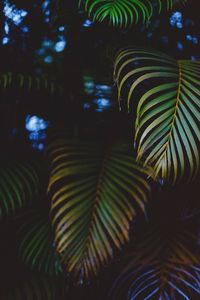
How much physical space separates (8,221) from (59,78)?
22.1 inches

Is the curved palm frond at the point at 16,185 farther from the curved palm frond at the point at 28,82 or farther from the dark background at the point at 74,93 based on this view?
the curved palm frond at the point at 28,82

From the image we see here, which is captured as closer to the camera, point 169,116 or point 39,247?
point 169,116

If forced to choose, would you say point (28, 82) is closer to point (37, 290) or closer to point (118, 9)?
point (118, 9)

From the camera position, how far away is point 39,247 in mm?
1271

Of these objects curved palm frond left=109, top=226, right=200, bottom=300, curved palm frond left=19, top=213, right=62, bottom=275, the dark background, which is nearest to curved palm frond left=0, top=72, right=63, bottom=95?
the dark background

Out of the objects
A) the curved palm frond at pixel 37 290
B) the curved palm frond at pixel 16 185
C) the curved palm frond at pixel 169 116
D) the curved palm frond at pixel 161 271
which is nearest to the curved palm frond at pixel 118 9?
the curved palm frond at pixel 169 116

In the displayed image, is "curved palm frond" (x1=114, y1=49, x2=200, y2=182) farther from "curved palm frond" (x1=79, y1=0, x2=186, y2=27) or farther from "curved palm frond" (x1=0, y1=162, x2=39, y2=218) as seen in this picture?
"curved palm frond" (x1=0, y1=162, x2=39, y2=218)

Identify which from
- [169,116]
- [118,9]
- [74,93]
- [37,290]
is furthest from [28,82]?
[37,290]

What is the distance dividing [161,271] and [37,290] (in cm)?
38

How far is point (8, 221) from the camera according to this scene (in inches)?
54.2

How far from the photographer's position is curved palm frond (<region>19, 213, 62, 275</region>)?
4.14 feet

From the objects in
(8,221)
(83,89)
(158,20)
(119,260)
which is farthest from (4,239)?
(158,20)

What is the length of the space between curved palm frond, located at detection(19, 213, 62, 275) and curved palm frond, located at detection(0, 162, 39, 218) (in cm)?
9

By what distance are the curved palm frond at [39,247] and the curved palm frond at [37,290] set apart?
0.04 metres
